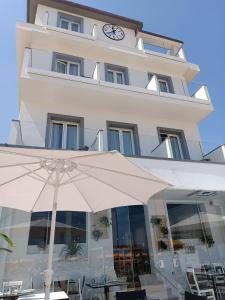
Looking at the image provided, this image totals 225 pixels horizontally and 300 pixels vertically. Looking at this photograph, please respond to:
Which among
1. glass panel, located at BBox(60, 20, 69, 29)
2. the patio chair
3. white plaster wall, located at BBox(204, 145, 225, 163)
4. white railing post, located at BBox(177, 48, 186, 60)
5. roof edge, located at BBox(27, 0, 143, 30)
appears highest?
roof edge, located at BBox(27, 0, 143, 30)

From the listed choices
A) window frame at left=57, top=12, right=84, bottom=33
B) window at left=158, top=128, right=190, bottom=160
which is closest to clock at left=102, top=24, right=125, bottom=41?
window frame at left=57, top=12, right=84, bottom=33

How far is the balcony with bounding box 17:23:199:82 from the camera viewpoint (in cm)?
1206

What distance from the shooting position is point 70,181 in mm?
3973

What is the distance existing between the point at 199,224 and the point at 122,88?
24.1 feet

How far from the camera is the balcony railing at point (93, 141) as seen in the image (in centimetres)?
913

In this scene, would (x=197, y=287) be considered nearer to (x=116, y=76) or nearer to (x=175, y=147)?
(x=175, y=147)

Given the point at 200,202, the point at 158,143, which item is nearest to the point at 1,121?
the point at 158,143

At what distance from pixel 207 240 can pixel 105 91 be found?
816 centimetres

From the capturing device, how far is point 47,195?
15.2ft

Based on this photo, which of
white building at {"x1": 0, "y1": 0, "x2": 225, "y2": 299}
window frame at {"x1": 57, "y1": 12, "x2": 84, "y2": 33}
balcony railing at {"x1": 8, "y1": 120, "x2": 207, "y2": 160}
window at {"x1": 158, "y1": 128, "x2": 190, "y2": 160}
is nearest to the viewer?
white building at {"x1": 0, "y1": 0, "x2": 225, "y2": 299}

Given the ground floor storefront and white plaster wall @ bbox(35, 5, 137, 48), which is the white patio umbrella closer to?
the ground floor storefront

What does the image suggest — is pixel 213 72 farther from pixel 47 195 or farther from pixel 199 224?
pixel 47 195

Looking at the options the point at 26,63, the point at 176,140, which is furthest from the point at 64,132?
the point at 176,140

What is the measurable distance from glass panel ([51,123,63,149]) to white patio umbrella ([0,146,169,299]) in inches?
234
